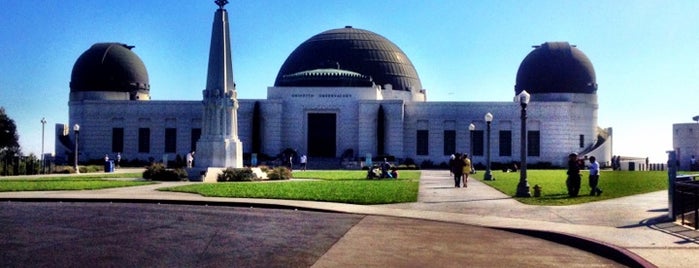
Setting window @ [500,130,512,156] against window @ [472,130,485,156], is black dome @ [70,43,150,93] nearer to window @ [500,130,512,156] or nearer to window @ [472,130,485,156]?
window @ [472,130,485,156]

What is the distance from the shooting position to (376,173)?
41812mm

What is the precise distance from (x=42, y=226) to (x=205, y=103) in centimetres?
2622

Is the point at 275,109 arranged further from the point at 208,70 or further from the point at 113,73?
the point at 208,70

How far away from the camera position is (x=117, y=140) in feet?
258

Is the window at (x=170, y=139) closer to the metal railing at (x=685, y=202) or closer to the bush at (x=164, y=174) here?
the bush at (x=164, y=174)

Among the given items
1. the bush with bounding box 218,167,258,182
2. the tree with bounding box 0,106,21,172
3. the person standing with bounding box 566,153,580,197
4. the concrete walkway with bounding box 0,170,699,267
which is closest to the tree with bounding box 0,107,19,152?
the tree with bounding box 0,106,21,172

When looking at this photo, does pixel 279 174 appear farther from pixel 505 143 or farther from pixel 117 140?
pixel 117 140

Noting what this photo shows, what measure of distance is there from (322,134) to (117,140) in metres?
21.9

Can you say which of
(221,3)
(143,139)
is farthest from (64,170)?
(143,139)

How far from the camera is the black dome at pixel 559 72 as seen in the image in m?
80.6

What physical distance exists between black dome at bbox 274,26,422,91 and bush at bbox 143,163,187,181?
46.7m

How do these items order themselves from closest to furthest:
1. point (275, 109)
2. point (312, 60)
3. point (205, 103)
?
point (205, 103), point (275, 109), point (312, 60)

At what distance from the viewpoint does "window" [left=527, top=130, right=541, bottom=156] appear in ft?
248

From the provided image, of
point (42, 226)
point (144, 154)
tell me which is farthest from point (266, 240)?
point (144, 154)
